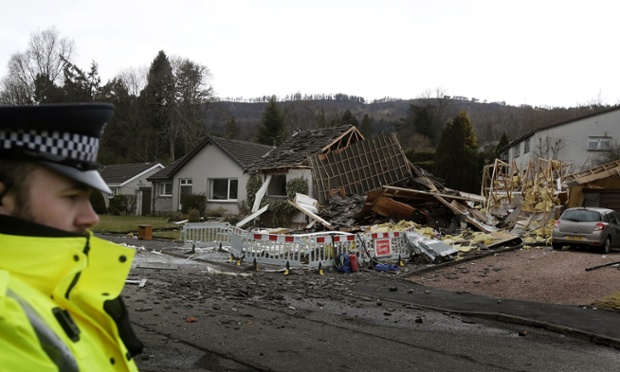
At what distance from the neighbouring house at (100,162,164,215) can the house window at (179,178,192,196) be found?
6.31 metres

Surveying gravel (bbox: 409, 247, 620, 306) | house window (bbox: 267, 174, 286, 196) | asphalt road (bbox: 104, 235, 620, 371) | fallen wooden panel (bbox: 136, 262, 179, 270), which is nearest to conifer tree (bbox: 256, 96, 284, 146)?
house window (bbox: 267, 174, 286, 196)

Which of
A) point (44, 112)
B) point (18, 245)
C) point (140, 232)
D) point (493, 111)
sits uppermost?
point (493, 111)

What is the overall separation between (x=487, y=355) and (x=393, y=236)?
9.42 m

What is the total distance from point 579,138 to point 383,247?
34368 mm

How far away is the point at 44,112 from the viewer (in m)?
1.49

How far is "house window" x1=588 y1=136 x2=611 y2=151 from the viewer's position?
41.8m

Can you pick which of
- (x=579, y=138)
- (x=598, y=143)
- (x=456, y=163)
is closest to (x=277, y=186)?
(x=456, y=163)

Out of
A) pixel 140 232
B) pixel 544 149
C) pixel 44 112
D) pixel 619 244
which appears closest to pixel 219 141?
pixel 140 232

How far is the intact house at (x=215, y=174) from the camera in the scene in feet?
109

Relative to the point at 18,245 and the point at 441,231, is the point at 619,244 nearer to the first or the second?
the point at 441,231

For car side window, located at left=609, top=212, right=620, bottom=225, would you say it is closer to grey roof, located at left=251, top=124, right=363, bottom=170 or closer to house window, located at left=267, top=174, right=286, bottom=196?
grey roof, located at left=251, top=124, right=363, bottom=170

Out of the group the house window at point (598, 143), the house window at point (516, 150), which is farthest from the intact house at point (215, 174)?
the house window at point (598, 143)

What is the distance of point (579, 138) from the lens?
4331 cm

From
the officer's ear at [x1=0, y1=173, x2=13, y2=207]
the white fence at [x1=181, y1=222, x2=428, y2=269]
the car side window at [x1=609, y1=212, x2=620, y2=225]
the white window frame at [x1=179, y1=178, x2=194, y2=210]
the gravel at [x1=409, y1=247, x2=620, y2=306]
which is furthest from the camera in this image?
the white window frame at [x1=179, y1=178, x2=194, y2=210]
